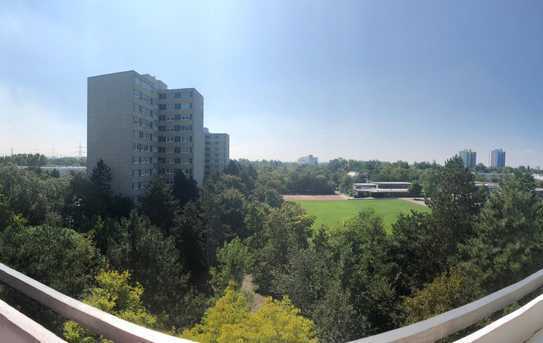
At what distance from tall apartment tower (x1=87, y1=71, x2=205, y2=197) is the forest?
778cm

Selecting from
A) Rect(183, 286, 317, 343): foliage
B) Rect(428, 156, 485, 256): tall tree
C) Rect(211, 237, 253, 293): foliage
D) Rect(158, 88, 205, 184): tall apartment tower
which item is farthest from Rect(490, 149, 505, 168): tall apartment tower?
Rect(183, 286, 317, 343): foliage

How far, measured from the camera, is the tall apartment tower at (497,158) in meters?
130

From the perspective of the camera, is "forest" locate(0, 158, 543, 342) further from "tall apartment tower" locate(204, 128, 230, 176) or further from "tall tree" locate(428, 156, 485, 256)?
"tall apartment tower" locate(204, 128, 230, 176)

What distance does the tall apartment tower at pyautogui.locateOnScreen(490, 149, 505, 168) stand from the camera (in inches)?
5138

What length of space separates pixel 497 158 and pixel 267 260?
154547mm

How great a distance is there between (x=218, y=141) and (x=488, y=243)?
59642 millimetres

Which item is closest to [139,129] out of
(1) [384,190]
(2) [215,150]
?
(2) [215,150]

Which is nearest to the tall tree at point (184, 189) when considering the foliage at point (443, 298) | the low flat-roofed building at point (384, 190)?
the foliage at point (443, 298)

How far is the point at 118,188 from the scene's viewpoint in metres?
32.1

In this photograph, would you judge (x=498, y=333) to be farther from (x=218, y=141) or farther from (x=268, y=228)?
(x=218, y=141)

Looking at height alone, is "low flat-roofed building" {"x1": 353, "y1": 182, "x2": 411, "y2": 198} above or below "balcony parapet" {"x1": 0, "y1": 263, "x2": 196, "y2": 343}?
below

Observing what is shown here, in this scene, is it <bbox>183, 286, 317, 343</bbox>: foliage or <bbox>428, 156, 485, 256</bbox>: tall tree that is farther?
<bbox>428, 156, 485, 256</bbox>: tall tree

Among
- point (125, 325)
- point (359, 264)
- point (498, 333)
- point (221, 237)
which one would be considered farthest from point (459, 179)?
point (125, 325)

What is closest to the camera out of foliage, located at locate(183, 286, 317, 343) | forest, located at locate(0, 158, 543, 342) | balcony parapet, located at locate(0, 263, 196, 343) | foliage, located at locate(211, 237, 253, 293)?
balcony parapet, located at locate(0, 263, 196, 343)
